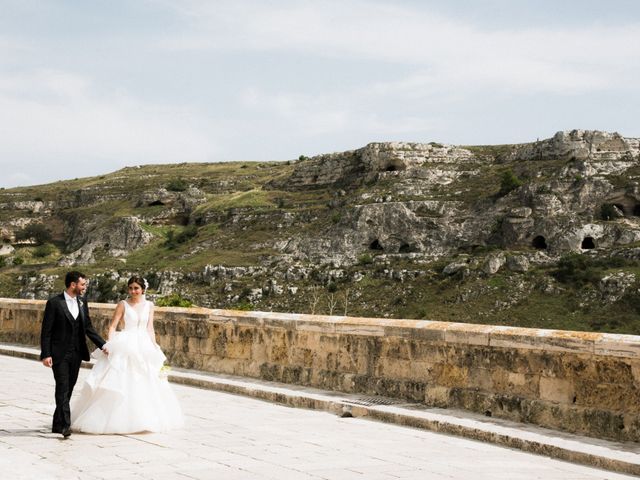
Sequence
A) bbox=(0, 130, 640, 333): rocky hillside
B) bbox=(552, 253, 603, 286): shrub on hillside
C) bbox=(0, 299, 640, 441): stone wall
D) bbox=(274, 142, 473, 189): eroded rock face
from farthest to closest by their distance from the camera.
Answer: bbox=(274, 142, 473, 189): eroded rock face < bbox=(0, 130, 640, 333): rocky hillside < bbox=(552, 253, 603, 286): shrub on hillside < bbox=(0, 299, 640, 441): stone wall

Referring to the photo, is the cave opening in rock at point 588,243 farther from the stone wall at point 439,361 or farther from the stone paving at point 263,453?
the stone paving at point 263,453

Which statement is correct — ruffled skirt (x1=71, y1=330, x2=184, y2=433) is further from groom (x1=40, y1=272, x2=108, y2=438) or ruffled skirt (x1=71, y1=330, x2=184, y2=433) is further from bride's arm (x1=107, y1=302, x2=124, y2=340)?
groom (x1=40, y1=272, x2=108, y2=438)

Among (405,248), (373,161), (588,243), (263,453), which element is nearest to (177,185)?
(373,161)

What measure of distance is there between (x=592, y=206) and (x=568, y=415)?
71.2 metres

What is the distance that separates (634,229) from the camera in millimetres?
70812

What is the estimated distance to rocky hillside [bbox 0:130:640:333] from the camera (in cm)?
6425

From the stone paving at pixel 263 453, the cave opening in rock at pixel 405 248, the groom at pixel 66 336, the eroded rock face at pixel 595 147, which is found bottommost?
the stone paving at pixel 263 453

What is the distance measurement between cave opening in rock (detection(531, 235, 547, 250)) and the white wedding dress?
6883 centimetres

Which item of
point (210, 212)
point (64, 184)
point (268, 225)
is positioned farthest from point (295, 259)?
point (64, 184)

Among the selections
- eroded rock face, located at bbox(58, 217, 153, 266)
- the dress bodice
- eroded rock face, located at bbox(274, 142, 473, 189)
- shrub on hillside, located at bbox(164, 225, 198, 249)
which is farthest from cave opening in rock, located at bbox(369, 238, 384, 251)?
the dress bodice

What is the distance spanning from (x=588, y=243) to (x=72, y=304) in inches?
2692

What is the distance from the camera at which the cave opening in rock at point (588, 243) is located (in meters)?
71.6

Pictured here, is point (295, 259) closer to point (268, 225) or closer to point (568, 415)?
point (268, 225)

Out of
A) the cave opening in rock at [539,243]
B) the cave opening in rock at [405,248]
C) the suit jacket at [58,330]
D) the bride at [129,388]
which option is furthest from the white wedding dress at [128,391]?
the cave opening in rock at [405,248]
